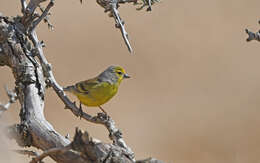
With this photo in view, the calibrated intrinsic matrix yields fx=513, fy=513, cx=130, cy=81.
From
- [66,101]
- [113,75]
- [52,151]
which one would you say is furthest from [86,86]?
[52,151]

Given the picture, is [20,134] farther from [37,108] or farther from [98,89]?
[98,89]

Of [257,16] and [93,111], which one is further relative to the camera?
[257,16]

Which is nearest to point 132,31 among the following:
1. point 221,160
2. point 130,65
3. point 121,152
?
point 130,65

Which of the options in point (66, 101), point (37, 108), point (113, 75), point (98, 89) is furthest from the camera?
point (113, 75)

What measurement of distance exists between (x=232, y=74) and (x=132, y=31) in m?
2.92

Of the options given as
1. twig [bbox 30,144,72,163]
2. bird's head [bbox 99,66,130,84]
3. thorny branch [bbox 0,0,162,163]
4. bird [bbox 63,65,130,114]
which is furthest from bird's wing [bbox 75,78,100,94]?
twig [bbox 30,144,72,163]

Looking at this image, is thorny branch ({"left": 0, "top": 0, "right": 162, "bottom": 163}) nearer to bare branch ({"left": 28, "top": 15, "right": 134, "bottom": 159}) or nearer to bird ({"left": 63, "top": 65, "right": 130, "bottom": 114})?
bare branch ({"left": 28, "top": 15, "right": 134, "bottom": 159})

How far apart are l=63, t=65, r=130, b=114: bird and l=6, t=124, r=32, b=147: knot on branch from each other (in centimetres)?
155

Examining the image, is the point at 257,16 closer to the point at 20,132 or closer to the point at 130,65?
the point at 130,65

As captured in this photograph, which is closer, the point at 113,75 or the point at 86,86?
the point at 86,86

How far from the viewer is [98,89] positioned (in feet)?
17.4

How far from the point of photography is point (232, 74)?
1152 centimetres

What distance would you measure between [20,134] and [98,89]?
1.86 m

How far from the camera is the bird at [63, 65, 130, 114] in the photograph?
5215 millimetres
